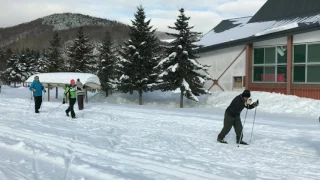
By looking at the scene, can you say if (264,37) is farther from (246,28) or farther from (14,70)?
(14,70)

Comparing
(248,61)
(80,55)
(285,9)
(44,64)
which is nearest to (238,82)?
(248,61)

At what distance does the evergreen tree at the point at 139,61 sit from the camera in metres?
25.3

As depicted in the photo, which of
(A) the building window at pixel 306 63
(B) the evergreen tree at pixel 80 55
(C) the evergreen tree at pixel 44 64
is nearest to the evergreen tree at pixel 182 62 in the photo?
(A) the building window at pixel 306 63

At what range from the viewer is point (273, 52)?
2366 cm

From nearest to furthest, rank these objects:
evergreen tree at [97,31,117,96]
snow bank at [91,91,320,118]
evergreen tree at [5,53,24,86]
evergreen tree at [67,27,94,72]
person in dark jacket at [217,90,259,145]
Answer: person in dark jacket at [217,90,259,145] → snow bank at [91,91,320,118] → evergreen tree at [97,31,117,96] → evergreen tree at [67,27,94,72] → evergreen tree at [5,53,24,86]

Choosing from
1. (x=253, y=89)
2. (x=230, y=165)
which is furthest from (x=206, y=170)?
(x=253, y=89)

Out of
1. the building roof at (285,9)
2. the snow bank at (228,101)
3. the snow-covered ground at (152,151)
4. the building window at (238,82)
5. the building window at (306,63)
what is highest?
the building roof at (285,9)

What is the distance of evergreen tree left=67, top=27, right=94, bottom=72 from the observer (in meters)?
35.2

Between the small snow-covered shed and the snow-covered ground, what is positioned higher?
the small snow-covered shed

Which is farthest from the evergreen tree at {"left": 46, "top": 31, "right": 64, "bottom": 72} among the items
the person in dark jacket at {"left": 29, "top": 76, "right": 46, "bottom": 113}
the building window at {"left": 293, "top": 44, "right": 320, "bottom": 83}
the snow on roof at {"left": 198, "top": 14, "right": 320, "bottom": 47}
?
the building window at {"left": 293, "top": 44, "right": 320, "bottom": 83}

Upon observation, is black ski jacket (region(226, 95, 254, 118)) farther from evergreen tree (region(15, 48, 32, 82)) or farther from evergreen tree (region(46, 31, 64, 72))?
evergreen tree (region(15, 48, 32, 82))

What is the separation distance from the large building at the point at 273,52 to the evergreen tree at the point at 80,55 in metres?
12.6

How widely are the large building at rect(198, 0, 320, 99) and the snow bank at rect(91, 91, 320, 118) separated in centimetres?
152

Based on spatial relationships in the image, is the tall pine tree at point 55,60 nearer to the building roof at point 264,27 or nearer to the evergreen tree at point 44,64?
the evergreen tree at point 44,64
